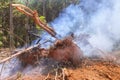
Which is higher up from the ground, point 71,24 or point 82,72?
point 71,24

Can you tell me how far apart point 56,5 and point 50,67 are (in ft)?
54.5

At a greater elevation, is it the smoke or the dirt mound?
the smoke

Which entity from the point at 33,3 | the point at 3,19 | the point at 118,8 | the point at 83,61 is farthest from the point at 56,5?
the point at 83,61

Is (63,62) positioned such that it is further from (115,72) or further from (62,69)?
(115,72)

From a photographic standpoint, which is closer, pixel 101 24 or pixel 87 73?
pixel 87 73

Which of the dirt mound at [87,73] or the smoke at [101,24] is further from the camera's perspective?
the smoke at [101,24]

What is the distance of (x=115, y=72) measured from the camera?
7352mm

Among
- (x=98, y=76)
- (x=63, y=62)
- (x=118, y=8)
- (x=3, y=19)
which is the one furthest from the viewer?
(x=3, y=19)

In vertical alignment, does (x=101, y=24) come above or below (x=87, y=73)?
above

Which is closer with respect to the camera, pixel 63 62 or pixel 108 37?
pixel 63 62

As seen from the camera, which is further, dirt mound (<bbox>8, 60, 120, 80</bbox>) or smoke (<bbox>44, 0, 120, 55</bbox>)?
smoke (<bbox>44, 0, 120, 55</bbox>)

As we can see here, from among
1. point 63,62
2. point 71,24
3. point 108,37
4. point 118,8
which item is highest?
point 118,8

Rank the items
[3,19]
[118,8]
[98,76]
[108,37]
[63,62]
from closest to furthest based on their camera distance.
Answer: [98,76], [63,62], [108,37], [118,8], [3,19]

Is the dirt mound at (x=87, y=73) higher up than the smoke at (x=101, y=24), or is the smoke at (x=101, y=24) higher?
the smoke at (x=101, y=24)
